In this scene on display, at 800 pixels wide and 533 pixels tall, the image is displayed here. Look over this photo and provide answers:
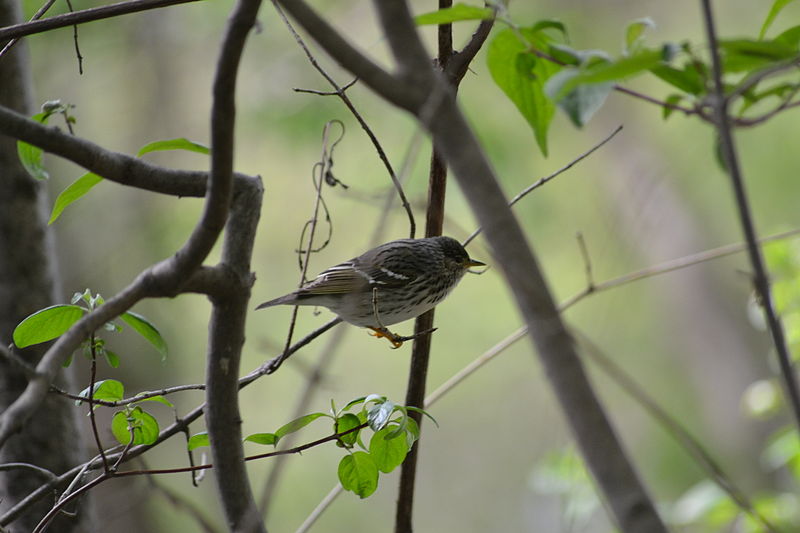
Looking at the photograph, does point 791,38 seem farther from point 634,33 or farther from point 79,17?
point 79,17

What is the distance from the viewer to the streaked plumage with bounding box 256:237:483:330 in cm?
337

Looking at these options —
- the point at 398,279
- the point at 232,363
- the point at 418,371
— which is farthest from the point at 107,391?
the point at 398,279

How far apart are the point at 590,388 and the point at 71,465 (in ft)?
5.85

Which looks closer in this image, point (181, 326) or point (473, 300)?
point (181, 326)

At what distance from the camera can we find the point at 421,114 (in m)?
0.99

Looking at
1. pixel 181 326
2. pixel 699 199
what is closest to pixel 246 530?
pixel 181 326

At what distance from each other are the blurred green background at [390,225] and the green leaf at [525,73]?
181 inches

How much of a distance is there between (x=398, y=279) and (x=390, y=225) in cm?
249

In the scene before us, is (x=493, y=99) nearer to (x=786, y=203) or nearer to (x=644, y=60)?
A: (x=786, y=203)

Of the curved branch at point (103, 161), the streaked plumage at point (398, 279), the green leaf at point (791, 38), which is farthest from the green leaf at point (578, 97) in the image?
the streaked plumage at point (398, 279)

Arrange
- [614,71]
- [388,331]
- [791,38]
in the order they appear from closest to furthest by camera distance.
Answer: [614,71], [791,38], [388,331]

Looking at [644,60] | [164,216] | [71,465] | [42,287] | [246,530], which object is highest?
[164,216]

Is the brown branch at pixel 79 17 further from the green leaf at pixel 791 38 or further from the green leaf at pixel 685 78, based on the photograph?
the green leaf at pixel 791 38

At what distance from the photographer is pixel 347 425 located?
1574 mm
